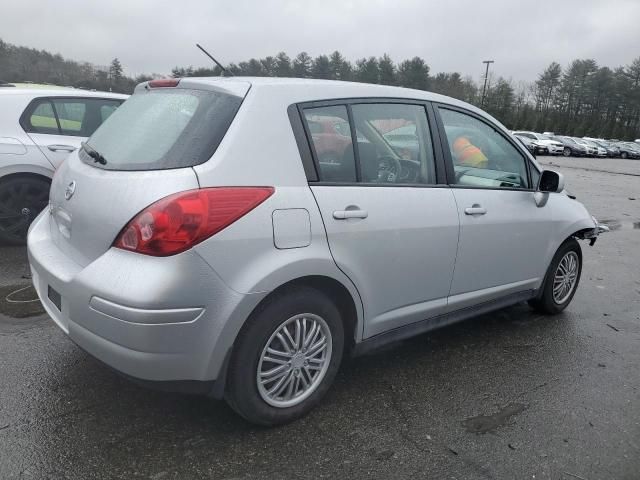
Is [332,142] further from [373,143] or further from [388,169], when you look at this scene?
[388,169]

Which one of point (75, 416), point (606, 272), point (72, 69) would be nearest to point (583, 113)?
point (72, 69)

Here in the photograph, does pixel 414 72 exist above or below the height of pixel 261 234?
above

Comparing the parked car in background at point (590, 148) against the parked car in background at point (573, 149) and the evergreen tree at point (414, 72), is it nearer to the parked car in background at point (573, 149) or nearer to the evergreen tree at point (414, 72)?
the parked car in background at point (573, 149)

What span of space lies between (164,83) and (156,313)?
4.62ft

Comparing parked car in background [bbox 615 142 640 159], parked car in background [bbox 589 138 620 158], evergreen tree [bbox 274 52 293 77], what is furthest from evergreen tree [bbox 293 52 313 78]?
parked car in background [bbox 615 142 640 159]

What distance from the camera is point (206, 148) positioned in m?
2.37

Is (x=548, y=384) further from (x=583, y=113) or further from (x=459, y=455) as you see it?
(x=583, y=113)

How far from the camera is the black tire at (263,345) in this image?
243 cm

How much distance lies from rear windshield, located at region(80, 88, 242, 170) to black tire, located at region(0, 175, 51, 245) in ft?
9.43

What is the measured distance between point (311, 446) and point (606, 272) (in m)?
5.07

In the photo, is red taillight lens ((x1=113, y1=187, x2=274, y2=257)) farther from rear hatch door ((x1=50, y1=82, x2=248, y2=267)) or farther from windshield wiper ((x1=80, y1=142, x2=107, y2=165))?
windshield wiper ((x1=80, y1=142, x2=107, y2=165))

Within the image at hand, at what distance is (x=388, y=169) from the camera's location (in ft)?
10.2

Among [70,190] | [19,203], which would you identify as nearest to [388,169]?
[70,190]

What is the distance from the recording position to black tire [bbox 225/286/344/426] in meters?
2.43
